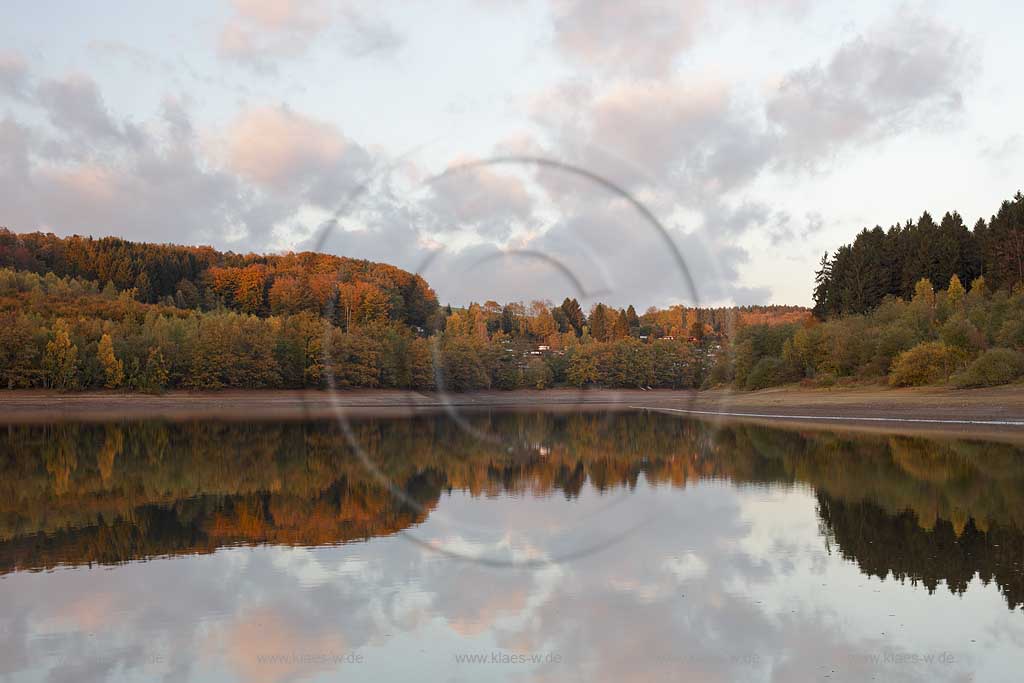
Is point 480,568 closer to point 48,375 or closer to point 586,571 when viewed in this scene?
point 586,571

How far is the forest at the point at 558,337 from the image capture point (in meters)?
83.2

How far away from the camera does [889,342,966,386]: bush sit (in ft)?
250

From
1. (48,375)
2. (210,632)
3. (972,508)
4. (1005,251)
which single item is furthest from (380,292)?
(1005,251)

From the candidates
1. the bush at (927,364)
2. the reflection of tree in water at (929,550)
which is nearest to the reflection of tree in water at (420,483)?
the reflection of tree in water at (929,550)

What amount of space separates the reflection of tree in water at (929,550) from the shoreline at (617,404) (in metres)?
27.2

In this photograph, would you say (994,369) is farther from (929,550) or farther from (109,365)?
(109,365)

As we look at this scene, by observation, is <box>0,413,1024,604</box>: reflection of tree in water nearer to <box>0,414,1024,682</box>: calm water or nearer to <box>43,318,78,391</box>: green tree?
<box>0,414,1024,682</box>: calm water

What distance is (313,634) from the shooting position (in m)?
12.4

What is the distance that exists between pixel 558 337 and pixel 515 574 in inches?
3725

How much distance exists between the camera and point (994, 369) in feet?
224

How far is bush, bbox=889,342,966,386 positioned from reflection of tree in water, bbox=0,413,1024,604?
32233 mm

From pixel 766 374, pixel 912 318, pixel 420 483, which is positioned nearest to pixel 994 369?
pixel 912 318

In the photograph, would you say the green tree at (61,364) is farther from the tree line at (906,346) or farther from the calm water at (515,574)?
the calm water at (515,574)

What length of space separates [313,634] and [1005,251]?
4288 inches
